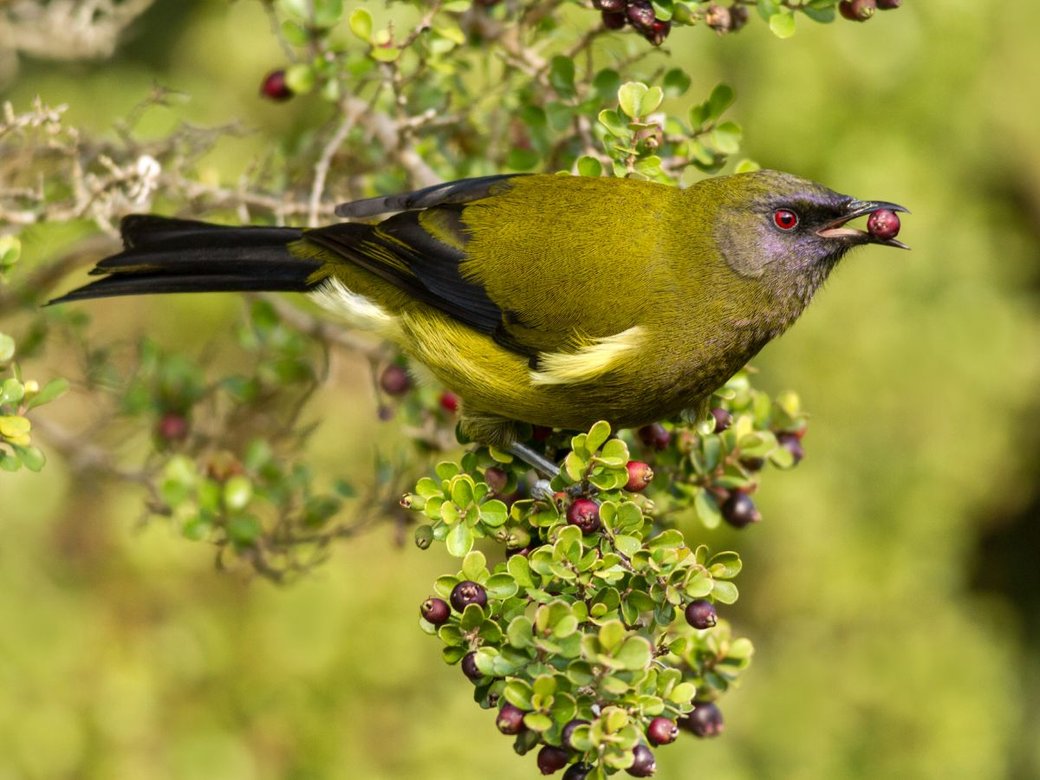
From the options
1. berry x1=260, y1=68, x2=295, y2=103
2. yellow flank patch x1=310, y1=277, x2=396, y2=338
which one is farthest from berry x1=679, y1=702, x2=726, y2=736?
berry x1=260, y1=68, x2=295, y2=103

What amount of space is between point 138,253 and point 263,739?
6.35 feet

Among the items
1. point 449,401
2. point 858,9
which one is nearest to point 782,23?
point 858,9

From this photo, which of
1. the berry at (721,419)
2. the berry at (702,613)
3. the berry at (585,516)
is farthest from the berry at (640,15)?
the berry at (702,613)

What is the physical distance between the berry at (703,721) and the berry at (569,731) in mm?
718

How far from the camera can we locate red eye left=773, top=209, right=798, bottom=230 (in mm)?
3416

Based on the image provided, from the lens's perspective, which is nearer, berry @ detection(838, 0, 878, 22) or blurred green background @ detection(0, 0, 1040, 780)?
berry @ detection(838, 0, 878, 22)

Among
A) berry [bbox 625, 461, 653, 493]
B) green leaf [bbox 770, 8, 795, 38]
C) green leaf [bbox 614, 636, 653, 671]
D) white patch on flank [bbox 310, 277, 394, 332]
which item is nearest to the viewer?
green leaf [bbox 614, 636, 653, 671]

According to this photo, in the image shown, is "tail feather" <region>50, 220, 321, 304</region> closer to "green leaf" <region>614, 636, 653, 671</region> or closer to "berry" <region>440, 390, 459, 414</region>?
"berry" <region>440, 390, 459, 414</region>

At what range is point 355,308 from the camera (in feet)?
12.5

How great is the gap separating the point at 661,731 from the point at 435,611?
0.51m

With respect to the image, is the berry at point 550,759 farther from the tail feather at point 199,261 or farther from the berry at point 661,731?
the tail feather at point 199,261

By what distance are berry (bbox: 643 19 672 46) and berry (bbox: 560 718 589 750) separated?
1.67 metres

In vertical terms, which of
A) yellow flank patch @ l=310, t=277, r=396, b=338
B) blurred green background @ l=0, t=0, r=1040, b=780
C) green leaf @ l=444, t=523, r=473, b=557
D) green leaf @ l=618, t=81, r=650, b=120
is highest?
green leaf @ l=618, t=81, r=650, b=120

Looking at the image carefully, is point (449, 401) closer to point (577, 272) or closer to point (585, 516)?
point (577, 272)
